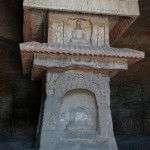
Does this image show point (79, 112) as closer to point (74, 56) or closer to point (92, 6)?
point (74, 56)

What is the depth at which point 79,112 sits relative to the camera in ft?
21.6

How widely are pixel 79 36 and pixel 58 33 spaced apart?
516 mm

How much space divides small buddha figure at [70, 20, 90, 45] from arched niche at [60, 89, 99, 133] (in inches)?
46.1

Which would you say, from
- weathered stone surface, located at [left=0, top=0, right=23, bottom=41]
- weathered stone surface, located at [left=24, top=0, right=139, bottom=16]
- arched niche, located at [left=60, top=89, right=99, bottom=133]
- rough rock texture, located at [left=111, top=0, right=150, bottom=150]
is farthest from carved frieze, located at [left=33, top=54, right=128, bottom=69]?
weathered stone surface, located at [left=0, top=0, right=23, bottom=41]

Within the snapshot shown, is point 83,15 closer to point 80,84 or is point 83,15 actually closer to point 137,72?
point 80,84

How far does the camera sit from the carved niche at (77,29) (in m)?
6.74

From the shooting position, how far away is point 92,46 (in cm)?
655

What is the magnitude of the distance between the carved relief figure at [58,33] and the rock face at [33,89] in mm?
4371

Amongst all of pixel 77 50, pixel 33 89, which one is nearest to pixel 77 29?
pixel 77 50

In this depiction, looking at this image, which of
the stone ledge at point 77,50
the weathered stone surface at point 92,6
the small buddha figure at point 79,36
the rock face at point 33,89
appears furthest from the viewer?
the rock face at point 33,89

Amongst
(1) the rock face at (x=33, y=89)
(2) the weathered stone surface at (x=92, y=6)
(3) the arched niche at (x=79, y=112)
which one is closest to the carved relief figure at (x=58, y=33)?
(2) the weathered stone surface at (x=92, y=6)

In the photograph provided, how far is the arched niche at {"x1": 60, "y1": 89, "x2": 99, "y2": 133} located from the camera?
21.1ft

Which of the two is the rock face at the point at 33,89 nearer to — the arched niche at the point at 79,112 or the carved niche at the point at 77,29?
the arched niche at the point at 79,112

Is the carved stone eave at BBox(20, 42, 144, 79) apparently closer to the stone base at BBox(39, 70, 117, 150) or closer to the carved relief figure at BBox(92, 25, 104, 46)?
the stone base at BBox(39, 70, 117, 150)
